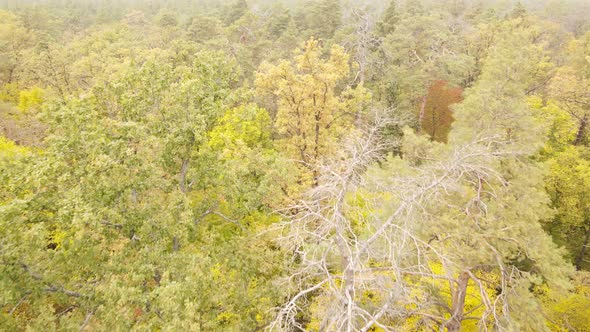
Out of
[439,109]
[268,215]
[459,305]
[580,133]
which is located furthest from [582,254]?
[268,215]

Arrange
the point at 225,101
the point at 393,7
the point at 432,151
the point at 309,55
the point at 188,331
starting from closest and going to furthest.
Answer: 1. the point at 188,331
2. the point at 225,101
3. the point at 432,151
4. the point at 309,55
5. the point at 393,7

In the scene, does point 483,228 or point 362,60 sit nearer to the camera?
point 483,228

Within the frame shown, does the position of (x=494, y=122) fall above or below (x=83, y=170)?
below

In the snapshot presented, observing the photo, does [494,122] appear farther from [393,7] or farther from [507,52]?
[393,7]

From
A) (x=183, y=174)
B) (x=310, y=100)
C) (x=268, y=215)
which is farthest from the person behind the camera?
(x=310, y=100)

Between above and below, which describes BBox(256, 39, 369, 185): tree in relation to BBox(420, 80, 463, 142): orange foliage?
above

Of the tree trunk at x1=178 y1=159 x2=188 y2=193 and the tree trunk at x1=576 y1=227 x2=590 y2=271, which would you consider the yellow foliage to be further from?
the tree trunk at x1=576 y1=227 x2=590 y2=271

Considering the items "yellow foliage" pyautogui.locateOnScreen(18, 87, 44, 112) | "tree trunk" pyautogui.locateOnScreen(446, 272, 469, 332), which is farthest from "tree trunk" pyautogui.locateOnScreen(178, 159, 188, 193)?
"yellow foliage" pyautogui.locateOnScreen(18, 87, 44, 112)

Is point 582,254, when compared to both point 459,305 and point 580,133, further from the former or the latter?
point 459,305

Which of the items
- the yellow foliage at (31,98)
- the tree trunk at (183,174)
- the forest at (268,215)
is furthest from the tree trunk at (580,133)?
the yellow foliage at (31,98)

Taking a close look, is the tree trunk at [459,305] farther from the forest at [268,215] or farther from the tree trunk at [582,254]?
the tree trunk at [582,254]

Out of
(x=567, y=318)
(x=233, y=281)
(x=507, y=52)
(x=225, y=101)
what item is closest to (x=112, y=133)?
(x=225, y=101)
